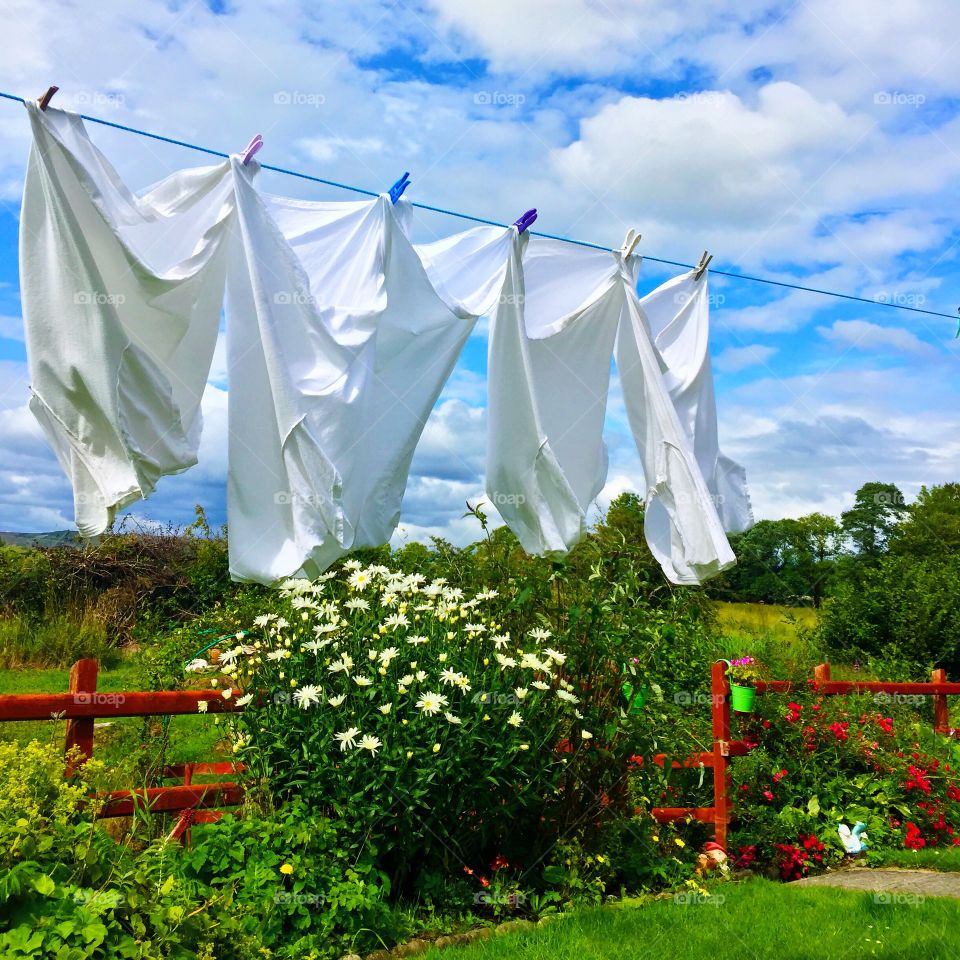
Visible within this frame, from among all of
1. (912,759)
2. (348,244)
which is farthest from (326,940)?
(912,759)

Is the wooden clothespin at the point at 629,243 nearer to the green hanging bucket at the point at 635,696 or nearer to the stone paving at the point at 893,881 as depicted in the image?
the green hanging bucket at the point at 635,696

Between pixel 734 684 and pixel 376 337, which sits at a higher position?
pixel 376 337

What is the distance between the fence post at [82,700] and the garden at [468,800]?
8cm

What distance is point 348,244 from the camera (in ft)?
10.3

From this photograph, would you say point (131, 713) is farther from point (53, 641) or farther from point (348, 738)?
point (53, 641)

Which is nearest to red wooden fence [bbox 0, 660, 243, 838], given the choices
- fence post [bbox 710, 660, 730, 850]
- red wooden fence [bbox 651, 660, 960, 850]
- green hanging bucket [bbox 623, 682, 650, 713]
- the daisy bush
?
the daisy bush

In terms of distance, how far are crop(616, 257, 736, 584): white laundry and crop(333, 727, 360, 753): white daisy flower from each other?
1.31 meters

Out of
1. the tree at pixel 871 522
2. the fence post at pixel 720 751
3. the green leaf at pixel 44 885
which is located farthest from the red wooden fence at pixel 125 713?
the tree at pixel 871 522

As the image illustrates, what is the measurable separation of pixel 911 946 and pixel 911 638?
22.3 ft

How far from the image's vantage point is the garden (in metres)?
2.43

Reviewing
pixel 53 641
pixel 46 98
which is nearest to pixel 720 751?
pixel 46 98

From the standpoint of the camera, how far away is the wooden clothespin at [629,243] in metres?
3.69

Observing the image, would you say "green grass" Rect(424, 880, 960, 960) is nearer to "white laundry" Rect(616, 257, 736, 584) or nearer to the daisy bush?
the daisy bush

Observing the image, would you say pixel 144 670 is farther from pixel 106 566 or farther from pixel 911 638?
pixel 911 638
